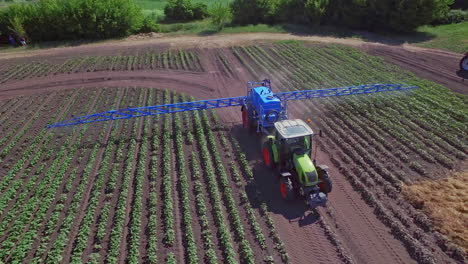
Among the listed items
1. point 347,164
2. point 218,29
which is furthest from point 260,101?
point 218,29

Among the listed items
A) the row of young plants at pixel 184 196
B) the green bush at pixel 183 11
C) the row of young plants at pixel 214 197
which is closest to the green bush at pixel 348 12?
the green bush at pixel 183 11

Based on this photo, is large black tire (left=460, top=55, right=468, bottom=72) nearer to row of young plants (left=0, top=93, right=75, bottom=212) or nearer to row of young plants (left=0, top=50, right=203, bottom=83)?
row of young plants (left=0, top=50, right=203, bottom=83)

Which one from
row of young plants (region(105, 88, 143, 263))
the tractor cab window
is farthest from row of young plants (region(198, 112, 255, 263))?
row of young plants (region(105, 88, 143, 263))

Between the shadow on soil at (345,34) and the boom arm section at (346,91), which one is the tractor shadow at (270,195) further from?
the shadow on soil at (345,34)

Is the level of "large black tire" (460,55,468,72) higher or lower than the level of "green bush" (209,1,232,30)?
lower

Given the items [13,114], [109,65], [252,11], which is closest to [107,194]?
[13,114]

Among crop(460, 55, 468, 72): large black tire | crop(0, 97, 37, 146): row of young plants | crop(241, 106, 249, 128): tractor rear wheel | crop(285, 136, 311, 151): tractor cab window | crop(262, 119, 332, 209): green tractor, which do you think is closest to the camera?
crop(262, 119, 332, 209): green tractor
